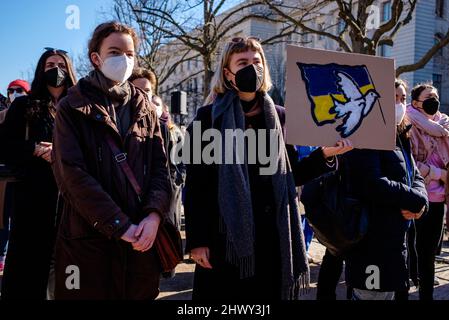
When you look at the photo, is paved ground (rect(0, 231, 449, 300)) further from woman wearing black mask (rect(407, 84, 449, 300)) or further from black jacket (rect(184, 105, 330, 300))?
black jacket (rect(184, 105, 330, 300))

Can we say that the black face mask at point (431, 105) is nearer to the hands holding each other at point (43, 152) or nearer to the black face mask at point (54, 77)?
the black face mask at point (54, 77)

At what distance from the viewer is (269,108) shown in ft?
8.16

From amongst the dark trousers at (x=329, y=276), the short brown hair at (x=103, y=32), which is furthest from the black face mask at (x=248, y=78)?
the dark trousers at (x=329, y=276)

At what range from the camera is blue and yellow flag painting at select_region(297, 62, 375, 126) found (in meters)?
2.59

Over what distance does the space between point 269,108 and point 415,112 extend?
2.46 m

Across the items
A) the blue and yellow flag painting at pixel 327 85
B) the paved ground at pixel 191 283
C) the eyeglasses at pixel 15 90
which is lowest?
the paved ground at pixel 191 283

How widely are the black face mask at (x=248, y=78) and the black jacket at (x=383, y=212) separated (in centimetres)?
94

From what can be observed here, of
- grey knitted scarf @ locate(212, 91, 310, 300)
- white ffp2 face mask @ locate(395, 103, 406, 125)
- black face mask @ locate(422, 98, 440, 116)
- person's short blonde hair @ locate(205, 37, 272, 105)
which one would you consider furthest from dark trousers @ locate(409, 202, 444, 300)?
person's short blonde hair @ locate(205, 37, 272, 105)

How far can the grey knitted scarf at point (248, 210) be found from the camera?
7.43 ft

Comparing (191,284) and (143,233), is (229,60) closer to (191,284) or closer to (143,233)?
(143,233)

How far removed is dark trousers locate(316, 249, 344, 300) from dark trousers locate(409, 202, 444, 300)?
0.72m

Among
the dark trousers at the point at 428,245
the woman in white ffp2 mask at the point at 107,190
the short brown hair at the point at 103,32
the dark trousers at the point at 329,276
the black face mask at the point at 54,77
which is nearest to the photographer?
the woman in white ffp2 mask at the point at 107,190
